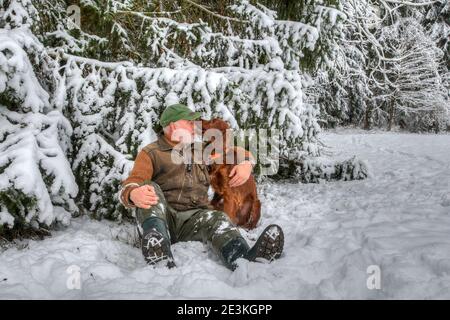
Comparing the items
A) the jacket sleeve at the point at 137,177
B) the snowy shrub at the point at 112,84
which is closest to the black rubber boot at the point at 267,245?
the jacket sleeve at the point at 137,177

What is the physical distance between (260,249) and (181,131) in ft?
4.24

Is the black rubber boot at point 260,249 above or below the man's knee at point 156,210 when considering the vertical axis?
below

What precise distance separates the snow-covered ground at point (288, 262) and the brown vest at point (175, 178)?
0.40m

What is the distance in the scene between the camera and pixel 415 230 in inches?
139

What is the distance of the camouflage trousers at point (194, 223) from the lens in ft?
10.1

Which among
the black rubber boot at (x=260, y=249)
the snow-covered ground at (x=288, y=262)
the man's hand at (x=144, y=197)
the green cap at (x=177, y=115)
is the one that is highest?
the green cap at (x=177, y=115)

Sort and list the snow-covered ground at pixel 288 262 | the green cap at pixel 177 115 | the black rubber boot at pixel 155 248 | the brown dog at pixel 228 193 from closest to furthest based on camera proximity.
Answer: the snow-covered ground at pixel 288 262
the black rubber boot at pixel 155 248
the green cap at pixel 177 115
the brown dog at pixel 228 193

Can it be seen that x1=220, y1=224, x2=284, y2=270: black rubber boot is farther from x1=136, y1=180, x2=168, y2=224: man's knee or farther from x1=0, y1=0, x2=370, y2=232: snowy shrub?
x1=0, y1=0, x2=370, y2=232: snowy shrub

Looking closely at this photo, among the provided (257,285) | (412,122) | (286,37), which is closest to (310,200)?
(286,37)

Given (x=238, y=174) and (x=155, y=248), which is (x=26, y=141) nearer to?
(x=155, y=248)

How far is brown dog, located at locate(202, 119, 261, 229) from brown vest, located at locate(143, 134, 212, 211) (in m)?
0.39

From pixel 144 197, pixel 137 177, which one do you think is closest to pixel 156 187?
pixel 137 177

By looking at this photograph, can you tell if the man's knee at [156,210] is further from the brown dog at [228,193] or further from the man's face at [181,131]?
the brown dog at [228,193]

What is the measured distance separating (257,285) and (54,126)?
8.87 feet
